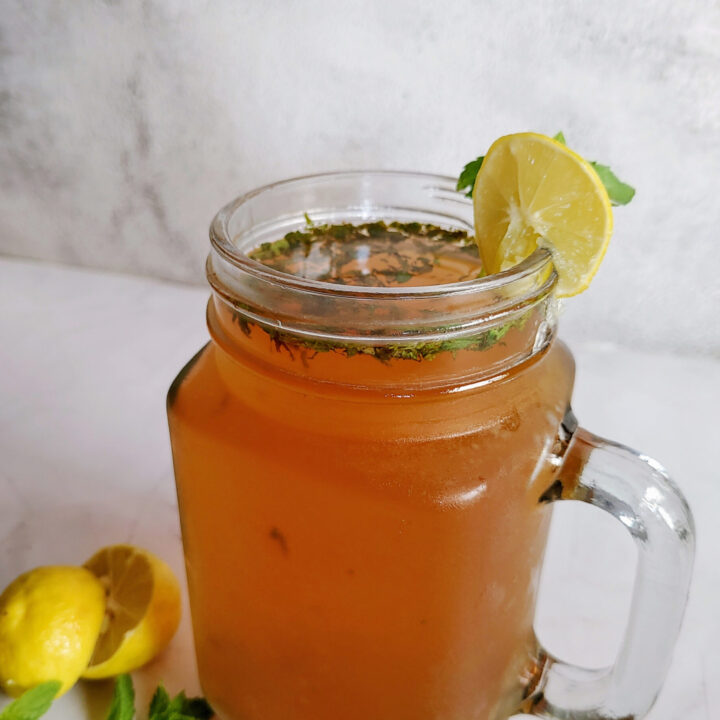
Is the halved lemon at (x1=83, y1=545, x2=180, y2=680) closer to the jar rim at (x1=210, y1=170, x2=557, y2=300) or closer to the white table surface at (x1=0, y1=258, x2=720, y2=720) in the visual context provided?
the white table surface at (x1=0, y1=258, x2=720, y2=720)

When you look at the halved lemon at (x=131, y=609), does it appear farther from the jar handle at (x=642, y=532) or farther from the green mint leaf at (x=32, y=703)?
the jar handle at (x=642, y=532)

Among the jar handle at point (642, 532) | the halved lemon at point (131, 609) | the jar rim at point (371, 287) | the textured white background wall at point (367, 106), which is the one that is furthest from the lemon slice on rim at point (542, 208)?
the textured white background wall at point (367, 106)

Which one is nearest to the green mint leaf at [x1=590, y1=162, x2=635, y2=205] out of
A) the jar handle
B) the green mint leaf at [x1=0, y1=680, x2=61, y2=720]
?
the jar handle

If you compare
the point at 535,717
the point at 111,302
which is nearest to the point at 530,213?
the point at 535,717

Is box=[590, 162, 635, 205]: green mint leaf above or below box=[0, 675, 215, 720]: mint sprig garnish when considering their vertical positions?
above

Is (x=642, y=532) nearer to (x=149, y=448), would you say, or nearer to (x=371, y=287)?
(x=371, y=287)

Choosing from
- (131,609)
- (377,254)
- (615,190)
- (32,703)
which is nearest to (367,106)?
(377,254)
